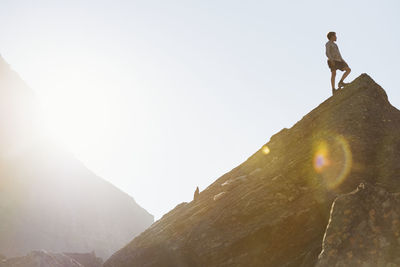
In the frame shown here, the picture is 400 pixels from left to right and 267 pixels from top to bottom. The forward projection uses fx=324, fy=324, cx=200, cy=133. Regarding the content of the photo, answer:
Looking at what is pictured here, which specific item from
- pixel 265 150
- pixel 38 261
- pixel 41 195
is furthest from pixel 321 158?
pixel 41 195

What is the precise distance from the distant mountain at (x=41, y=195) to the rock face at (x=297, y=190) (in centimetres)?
7674

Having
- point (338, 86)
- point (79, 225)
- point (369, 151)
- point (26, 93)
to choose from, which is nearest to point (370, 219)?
point (369, 151)

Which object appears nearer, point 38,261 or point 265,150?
point 265,150

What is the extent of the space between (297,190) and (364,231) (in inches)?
232

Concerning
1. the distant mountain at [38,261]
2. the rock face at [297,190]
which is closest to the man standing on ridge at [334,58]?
the rock face at [297,190]

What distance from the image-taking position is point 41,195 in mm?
96438

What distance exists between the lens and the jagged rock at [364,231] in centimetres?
719

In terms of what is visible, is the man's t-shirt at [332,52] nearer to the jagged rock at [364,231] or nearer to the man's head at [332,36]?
the man's head at [332,36]

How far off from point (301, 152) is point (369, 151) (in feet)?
9.67

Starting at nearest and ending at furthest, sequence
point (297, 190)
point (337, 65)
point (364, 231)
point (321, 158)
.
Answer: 1. point (364, 231)
2. point (297, 190)
3. point (321, 158)
4. point (337, 65)

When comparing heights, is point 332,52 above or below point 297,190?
above

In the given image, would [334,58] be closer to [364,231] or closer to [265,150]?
[265,150]

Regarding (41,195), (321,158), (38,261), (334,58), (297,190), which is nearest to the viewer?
(297,190)

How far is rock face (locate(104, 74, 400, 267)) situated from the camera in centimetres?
1231
